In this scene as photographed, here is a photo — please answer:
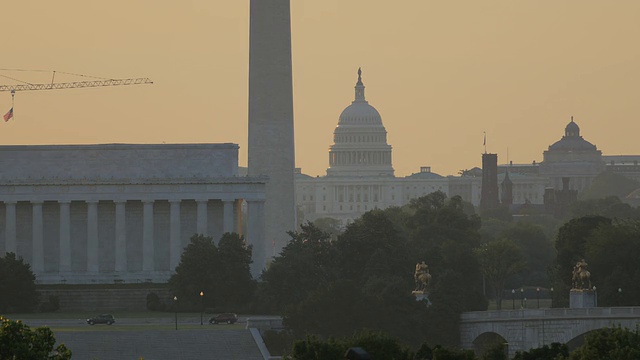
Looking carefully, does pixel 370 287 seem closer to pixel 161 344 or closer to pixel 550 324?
pixel 550 324

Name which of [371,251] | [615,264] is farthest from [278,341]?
[615,264]

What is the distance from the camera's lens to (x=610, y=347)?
132250mm

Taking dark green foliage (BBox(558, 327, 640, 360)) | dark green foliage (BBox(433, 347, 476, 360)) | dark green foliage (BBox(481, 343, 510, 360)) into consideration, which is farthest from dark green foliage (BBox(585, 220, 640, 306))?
dark green foliage (BBox(433, 347, 476, 360))

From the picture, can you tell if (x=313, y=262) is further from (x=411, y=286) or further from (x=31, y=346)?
(x=31, y=346)

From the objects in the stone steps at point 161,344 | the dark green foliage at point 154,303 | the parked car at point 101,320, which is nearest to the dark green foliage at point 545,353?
the stone steps at point 161,344

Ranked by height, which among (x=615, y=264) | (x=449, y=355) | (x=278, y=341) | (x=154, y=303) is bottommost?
(x=449, y=355)

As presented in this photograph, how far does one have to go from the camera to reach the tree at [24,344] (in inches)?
4451

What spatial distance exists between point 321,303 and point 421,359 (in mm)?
43133

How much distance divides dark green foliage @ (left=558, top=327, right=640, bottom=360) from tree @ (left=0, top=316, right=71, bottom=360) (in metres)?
26.0

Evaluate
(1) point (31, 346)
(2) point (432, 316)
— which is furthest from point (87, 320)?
(1) point (31, 346)

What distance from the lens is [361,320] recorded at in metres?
173

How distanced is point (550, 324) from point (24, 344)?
60.3 m

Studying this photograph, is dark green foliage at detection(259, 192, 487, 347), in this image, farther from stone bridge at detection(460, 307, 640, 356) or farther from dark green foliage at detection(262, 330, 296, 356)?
stone bridge at detection(460, 307, 640, 356)

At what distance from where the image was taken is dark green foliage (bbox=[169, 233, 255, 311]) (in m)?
194
